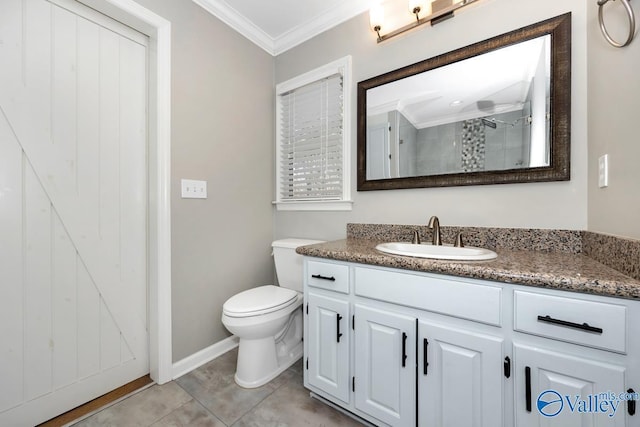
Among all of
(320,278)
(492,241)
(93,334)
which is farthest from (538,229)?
(93,334)

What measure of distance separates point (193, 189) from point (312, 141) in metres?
0.93

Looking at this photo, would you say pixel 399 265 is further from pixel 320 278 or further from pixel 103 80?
pixel 103 80

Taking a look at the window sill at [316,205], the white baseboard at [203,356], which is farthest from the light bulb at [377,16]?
the white baseboard at [203,356]

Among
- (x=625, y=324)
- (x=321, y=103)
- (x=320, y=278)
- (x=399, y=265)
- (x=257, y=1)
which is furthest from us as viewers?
(x=321, y=103)

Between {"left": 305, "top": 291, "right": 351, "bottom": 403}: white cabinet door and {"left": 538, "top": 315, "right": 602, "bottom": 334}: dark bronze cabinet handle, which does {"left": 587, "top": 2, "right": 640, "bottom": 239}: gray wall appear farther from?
{"left": 305, "top": 291, "right": 351, "bottom": 403}: white cabinet door

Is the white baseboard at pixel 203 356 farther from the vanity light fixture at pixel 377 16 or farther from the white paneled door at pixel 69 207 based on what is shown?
the vanity light fixture at pixel 377 16

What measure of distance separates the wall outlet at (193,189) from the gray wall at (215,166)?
0.11ft

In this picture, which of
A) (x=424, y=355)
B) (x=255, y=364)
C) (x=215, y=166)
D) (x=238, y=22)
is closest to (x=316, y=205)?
(x=215, y=166)

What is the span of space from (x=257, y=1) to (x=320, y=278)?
1887 mm

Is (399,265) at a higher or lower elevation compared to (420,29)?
lower

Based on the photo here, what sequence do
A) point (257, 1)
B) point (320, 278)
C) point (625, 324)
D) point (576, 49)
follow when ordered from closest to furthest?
point (625, 324)
point (576, 49)
point (320, 278)
point (257, 1)

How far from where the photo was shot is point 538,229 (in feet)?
4.07

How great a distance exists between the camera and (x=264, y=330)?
1.48 m

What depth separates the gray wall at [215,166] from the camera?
1617mm
